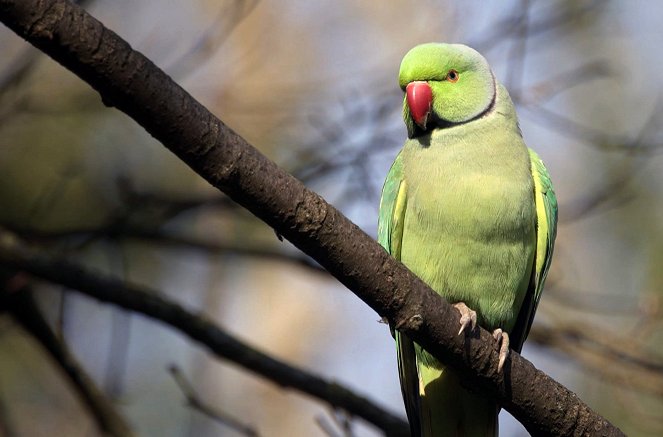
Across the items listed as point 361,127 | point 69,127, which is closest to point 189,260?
point 69,127

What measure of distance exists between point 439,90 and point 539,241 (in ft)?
2.77

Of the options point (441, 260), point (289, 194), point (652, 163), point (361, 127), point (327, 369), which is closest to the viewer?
point (289, 194)

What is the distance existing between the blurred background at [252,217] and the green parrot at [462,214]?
534mm

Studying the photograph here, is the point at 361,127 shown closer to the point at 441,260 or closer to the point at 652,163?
the point at 441,260

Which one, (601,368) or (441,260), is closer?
(441,260)

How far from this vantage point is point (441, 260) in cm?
365

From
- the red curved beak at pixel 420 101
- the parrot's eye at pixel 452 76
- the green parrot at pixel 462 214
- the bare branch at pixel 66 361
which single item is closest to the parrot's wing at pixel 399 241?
the green parrot at pixel 462 214

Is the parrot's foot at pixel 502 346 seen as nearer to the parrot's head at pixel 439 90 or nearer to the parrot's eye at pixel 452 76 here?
the parrot's head at pixel 439 90

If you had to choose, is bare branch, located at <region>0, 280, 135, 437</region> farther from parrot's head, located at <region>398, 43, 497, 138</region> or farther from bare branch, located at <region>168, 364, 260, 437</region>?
parrot's head, located at <region>398, 43, 497, 138</region>

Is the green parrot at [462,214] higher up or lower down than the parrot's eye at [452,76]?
lower down

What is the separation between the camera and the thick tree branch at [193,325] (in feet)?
13.5

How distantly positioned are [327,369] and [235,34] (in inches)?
138

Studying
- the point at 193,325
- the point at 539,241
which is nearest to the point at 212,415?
the point at 193,325

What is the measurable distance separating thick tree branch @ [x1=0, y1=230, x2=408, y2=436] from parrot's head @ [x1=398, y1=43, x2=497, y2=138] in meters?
1.32
